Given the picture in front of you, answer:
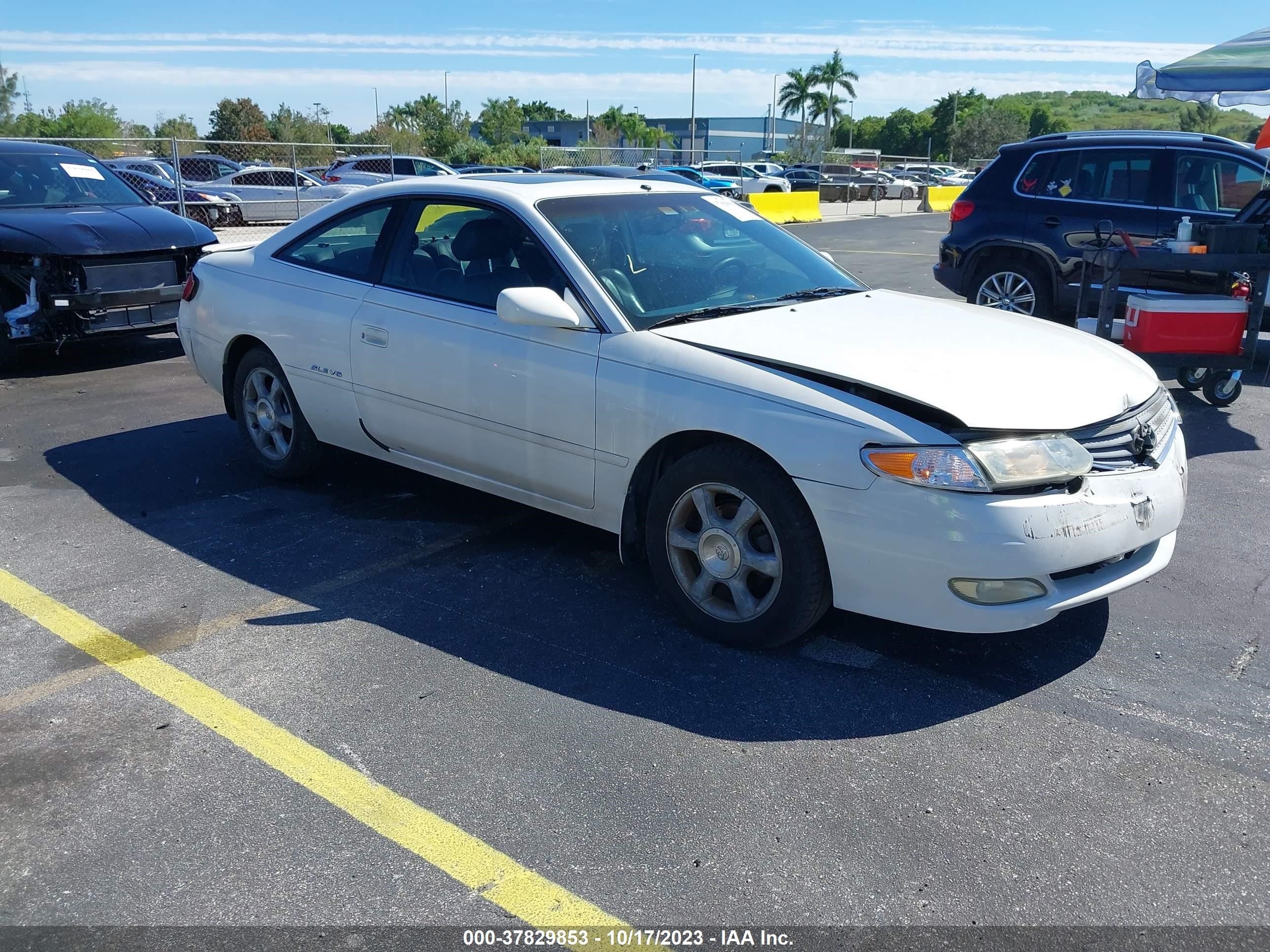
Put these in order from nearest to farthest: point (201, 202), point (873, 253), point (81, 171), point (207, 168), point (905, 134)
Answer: point (81, 171), point (201, 202), point (873, 253), point (207, 168), point (905, 134)

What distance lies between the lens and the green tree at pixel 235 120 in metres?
58.2

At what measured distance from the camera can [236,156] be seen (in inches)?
1157

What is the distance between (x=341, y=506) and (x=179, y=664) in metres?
1.72

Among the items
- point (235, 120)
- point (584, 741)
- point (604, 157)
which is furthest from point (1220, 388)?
point (235, 120)

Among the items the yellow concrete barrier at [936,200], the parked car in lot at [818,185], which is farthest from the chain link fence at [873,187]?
the yellow concrete barrier at [936,200]

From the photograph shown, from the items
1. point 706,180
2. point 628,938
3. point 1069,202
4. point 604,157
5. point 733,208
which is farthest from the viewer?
point 604,157

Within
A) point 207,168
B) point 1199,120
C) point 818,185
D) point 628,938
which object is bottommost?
point 628,938

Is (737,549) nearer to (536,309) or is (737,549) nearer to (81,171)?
(536,309)

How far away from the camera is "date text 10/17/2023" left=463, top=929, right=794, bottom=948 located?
8.05 feet

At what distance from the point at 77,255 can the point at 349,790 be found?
675 cm

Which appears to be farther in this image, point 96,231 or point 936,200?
point 936,200

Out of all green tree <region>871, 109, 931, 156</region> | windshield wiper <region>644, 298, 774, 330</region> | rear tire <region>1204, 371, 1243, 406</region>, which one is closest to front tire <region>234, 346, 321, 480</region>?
windshield wiper <region>644, 298, 774, 330</region>

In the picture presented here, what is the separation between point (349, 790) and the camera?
3045 millimetres

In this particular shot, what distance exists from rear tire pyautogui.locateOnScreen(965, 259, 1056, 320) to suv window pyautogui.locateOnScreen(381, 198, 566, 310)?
5.97 meters
